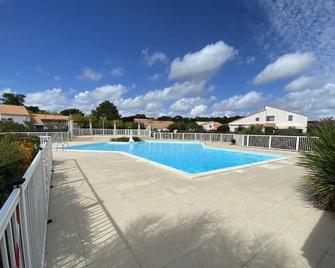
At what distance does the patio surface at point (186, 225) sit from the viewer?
7.00 ft

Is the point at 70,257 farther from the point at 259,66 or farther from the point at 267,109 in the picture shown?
the point at 267,109

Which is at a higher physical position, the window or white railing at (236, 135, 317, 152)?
the window

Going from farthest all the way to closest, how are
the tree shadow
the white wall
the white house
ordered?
the white house
the white wall
the tree shadow

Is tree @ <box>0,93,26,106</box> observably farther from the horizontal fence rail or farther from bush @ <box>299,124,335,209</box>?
bush @ <box>299,124,335,209</box>

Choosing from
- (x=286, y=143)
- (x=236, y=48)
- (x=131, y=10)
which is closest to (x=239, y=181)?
(x=286, y=143)

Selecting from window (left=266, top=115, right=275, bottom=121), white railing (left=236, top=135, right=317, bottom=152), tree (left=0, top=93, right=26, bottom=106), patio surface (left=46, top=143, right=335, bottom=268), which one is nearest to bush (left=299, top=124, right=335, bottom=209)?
patio surface (left=46, top=143, right=335, bottom=268)

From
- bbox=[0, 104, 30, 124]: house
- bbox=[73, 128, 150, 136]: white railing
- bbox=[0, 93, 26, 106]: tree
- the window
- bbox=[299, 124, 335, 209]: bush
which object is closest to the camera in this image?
bbox=[299, 124, 335, 209]: bush

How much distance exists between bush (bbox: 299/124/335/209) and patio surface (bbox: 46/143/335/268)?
291 mm

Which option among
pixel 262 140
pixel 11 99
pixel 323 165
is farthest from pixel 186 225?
pixel 11 99

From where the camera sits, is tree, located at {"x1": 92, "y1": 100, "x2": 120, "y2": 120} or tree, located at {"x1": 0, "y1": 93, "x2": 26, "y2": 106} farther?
tree, located at {"x1": 92, "y1": 100, "x2": 120, "y2": 120}

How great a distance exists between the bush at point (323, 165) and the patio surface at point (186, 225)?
291mm

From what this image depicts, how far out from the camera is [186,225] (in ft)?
9.28

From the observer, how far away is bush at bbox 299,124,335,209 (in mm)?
3297

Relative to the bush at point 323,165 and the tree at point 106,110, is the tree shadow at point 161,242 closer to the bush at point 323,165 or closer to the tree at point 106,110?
the bush at point 323,165
